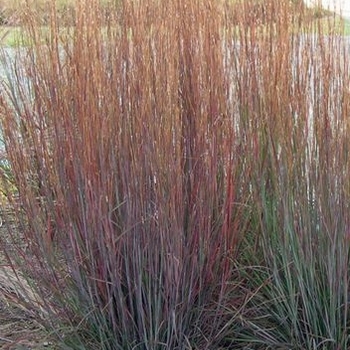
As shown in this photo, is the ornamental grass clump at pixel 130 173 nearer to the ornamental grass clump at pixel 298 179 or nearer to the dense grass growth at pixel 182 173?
the dense grass growth at pixel 182 173

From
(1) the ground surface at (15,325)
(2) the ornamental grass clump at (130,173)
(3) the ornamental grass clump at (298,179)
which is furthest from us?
(1) the ground surface at (15,325)

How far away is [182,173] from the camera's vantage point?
2.28m

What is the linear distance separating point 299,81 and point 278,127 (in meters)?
0.18

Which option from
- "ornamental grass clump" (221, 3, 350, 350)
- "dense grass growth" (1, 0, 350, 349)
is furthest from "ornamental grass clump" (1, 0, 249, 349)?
"ornamental grass clump" (221, 3, 350, 350)

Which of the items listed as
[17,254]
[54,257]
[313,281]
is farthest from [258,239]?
[17,254]

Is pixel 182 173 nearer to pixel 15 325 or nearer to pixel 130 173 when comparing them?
pixel 130 173

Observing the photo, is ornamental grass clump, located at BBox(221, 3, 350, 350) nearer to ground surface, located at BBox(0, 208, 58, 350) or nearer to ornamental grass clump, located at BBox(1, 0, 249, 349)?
ornamental grass clump, located at BBox(1, 0, 249, 349)

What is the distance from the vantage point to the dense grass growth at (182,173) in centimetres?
222

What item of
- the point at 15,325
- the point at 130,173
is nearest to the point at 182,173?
the point at 130,173

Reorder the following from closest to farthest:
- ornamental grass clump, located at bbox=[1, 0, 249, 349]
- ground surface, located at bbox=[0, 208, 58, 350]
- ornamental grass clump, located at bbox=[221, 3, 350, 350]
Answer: ornamental grass clump, located at bbox=[1, 0, 249, 349] → ornamental grass clump, located at bbox=[221, 3, 350, 350] → ground surface, located at bbox=[0, 208, 58, 350]

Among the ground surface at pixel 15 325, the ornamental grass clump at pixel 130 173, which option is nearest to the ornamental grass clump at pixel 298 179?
the ornamental grass clump at pixel 130 173

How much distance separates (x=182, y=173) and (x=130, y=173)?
19 cm

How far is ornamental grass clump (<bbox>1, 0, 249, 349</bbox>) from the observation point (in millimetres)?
2205

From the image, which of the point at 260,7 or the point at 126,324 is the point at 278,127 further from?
the point at 126,324
